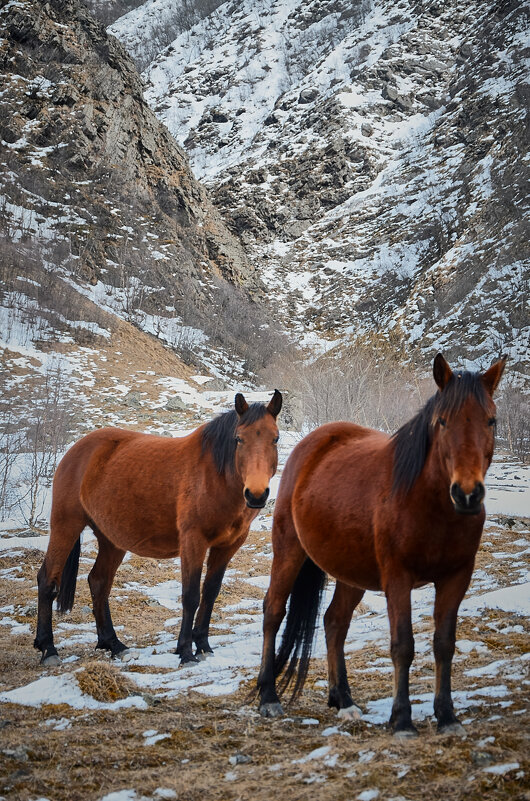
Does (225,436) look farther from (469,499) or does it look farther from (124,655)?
(469,499)

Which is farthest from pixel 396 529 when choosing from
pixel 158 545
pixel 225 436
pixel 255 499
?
pixel 158 545

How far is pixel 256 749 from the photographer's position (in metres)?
2.71

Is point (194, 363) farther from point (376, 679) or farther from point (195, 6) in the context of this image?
point (195, 6)

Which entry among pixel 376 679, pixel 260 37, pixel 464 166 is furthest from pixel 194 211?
pixel 260 37

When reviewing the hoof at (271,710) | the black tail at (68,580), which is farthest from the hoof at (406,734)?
the black tail at (68,580)

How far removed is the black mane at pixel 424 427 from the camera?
2.75 m

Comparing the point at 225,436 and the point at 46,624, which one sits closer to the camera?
the point at 46,624

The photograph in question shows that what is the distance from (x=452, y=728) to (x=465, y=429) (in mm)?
1337

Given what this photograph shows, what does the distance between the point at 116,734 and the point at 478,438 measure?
2.30 meters

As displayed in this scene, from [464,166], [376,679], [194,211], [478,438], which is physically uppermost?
[464,166]

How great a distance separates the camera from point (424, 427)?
298cm

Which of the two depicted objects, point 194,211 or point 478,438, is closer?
point 478,438

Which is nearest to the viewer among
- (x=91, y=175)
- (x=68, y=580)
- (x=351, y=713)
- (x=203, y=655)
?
(x=351, y=713)

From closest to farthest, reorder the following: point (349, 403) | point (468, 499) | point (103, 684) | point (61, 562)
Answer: point (468, 499) → point (103, 684) → point (61, 562) → point (349, 403)
